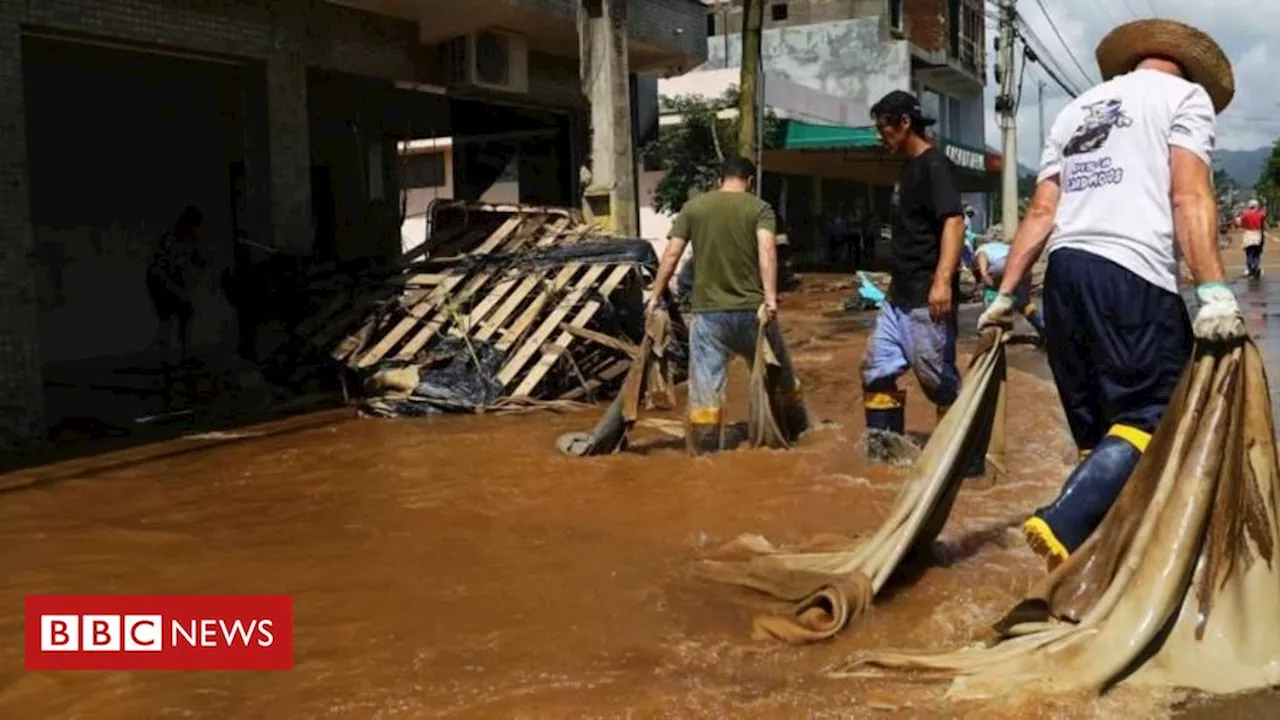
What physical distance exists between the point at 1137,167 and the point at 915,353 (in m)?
2.21

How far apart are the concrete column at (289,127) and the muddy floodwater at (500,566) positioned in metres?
3.27

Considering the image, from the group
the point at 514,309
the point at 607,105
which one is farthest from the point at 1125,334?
the point at 607,105

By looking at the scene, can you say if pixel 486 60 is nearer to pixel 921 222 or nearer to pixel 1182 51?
pixel 921 222

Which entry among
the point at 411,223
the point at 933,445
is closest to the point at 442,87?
the point at 933,445

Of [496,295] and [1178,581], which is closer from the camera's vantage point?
[1178,581]

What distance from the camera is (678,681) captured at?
10.5 feet

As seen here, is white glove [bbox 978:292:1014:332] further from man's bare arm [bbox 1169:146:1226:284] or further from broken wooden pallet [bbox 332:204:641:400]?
broken wooden pallet [bbox 332:204:641:400]

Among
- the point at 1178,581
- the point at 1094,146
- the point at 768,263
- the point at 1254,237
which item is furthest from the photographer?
the point at 1254,237

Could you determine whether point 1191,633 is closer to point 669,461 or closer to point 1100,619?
point 1100,619

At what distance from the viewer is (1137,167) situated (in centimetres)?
339

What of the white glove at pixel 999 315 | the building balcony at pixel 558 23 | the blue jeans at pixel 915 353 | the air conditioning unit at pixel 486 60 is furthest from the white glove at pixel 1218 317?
the air conditioning unit at pixel 486 60

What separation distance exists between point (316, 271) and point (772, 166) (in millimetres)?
19967

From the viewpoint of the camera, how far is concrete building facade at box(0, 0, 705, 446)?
8.38 meters

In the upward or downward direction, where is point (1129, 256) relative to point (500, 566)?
upward
